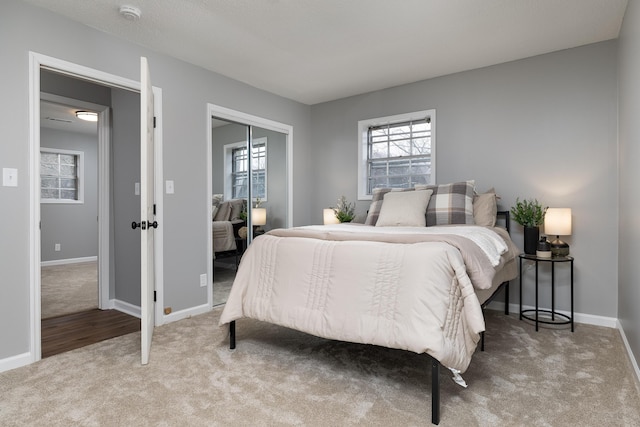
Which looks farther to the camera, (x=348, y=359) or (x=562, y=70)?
(x=562, y=70)

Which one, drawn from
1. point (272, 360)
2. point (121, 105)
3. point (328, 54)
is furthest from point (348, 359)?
point (121, 105)

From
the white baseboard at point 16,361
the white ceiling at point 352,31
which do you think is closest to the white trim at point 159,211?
the white ceiling at point 352,31

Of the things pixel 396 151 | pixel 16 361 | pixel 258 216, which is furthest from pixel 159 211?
pixel 396 151

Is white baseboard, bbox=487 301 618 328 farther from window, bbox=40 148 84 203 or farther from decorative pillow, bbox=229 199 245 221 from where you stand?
window, bbox=40 148 84 203

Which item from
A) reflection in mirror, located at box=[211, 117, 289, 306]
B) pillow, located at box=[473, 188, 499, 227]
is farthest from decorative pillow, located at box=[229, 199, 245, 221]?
pillow, located at box=[473, 188, 499, 227]

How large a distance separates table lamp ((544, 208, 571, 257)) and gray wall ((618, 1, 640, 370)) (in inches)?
13.8

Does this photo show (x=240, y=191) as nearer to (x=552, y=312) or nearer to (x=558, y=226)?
(x=558, y=226)

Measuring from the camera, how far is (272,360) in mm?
2377

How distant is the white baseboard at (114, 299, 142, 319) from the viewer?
→ 3.54 meters

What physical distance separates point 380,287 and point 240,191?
252 centimetres

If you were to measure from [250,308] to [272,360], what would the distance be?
37 cm

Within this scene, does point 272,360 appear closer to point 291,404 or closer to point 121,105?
point 291,404

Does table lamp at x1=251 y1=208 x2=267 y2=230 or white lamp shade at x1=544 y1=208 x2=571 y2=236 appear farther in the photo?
table lamp at x1=251 y1=208 x2=267 y2=230

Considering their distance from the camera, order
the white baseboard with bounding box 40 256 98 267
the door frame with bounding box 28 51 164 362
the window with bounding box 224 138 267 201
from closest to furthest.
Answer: the door frame with bounding box 28 51 164 362 < the window with bounding box 224 138 267 201 < the white baseboard with bounding box 40 256 98 267
